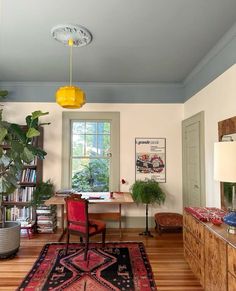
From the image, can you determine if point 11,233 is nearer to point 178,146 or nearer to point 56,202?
point 56,202

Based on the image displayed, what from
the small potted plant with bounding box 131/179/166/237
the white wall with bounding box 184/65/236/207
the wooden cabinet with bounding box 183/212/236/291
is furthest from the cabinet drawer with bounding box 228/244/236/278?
the small potted plant with bounding box 131/179/166/237

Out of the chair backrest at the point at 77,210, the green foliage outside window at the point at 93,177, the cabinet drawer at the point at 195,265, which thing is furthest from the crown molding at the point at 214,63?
the chair backrest at the point at 77,210

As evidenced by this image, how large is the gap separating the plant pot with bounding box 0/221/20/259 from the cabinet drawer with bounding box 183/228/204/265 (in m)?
2.37

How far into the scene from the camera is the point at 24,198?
4484 millimetres

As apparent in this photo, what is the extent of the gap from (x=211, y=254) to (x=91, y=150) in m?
3.15

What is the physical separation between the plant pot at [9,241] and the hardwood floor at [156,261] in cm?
10

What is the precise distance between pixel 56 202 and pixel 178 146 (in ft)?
8.52

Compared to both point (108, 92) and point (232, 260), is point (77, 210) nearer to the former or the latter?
point (232, 260)

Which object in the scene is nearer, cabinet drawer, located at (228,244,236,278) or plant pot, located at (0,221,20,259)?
cabinet drawer, located at (228,244,236,278)

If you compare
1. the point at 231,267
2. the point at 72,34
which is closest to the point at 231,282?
the point at 231,267

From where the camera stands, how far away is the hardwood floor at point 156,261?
2.72 m

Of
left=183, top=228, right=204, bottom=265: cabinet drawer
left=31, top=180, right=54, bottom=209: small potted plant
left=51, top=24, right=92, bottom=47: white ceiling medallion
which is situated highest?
left=51, top=24, right=92, bottom=47: white ceiling medallion

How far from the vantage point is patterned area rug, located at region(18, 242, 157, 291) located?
8.73ft

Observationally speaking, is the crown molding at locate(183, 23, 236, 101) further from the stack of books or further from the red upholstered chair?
the stack of books
